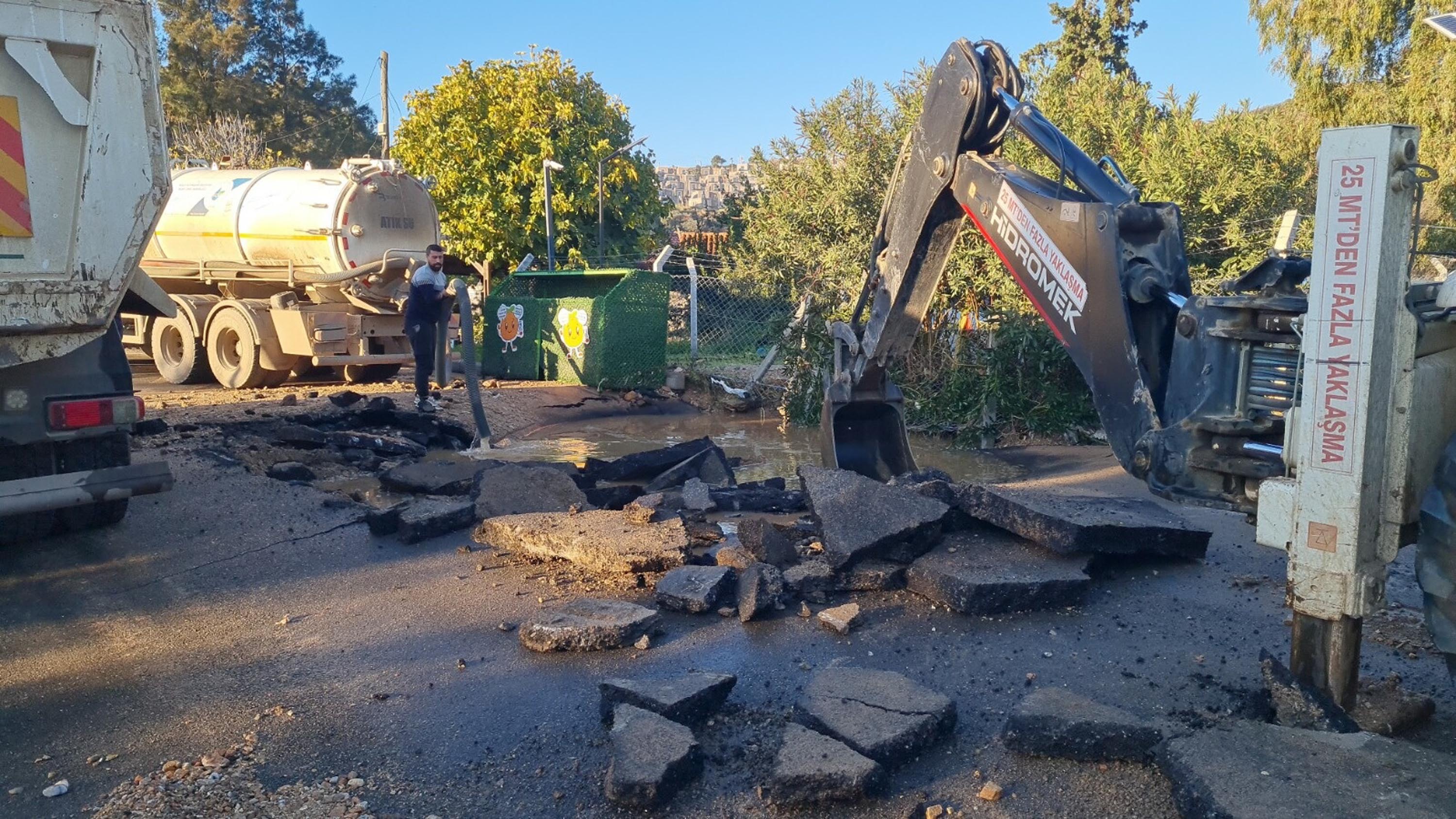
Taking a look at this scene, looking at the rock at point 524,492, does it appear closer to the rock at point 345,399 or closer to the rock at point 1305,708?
the rock at point 1305,708

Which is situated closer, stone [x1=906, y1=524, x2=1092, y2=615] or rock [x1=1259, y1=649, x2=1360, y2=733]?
rock [x1=1259, y1=649, x2=1360, y2=733]

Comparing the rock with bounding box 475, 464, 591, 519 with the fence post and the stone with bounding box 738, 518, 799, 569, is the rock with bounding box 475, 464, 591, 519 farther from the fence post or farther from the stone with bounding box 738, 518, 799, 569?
the fence post

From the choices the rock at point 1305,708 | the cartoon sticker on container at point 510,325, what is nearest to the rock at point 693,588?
the rock at point 1305,708

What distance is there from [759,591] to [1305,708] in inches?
96.5

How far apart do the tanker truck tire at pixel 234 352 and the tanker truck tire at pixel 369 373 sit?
117cm

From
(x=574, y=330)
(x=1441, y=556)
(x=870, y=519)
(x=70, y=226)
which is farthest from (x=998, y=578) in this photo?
(x=574, y=330)

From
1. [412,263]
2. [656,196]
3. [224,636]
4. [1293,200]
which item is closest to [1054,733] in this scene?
[224,636]

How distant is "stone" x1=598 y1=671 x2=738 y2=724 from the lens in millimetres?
3945

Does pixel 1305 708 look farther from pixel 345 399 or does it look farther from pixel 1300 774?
pixel 345 399

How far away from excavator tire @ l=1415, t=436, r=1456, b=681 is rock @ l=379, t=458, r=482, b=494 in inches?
237

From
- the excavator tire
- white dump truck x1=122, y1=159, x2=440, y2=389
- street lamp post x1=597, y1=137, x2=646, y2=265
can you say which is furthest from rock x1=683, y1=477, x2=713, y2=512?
street lamp post x1=597, y1=137, x2=646, y2=265

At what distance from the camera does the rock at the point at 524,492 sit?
7.02 metres

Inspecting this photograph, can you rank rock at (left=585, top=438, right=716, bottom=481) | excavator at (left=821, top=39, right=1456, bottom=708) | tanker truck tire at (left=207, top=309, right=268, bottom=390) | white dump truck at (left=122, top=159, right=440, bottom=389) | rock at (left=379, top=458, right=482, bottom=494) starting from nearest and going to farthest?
1. excavator at (left=821, top=39, right=1456, bottom=708)
2. rock at (left=379, top=458, right=482, bottom=494)
3. rock at (left=585, top=438, right=716, bottom=481)
4. white dump truck at (left=122, top=159, right=440, bottom=389)
5. tanker truck tire at (left=207, top=309, right=268, bottom=390)

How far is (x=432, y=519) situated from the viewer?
264 inches
